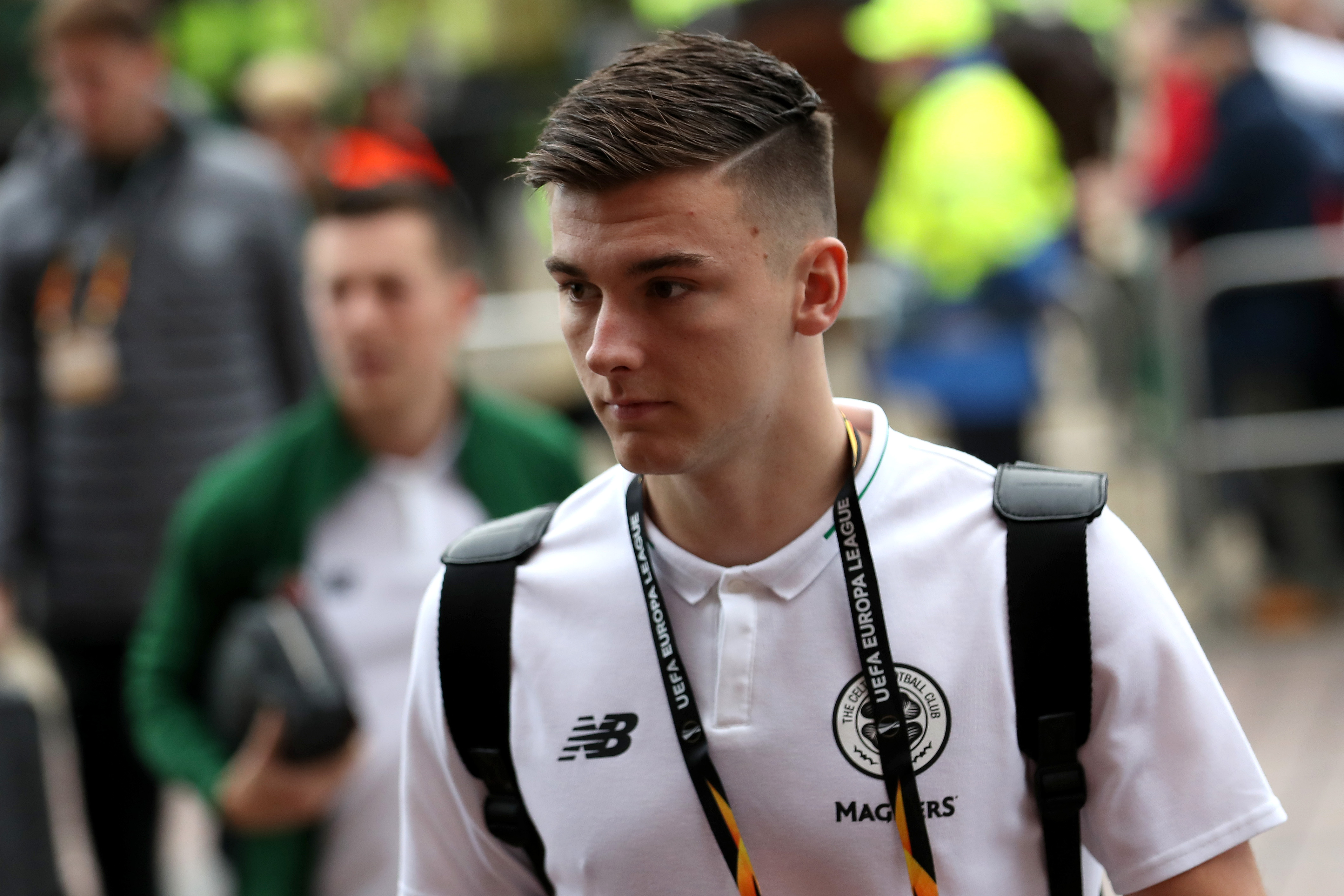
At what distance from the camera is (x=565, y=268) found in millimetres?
2170

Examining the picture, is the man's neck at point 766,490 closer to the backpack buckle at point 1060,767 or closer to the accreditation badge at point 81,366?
the backpack buckle at point 1060,767

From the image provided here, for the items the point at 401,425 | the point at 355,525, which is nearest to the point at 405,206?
the point at 401,425

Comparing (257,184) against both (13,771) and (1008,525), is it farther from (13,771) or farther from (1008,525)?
(1008,525)

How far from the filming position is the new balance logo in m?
2.25

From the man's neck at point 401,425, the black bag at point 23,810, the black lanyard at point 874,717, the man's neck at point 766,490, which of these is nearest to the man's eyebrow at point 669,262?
the man's neck at point 766,490

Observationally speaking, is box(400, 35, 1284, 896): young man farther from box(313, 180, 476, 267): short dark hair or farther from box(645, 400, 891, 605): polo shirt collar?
box(313, 180, 476, 267): short dark hair

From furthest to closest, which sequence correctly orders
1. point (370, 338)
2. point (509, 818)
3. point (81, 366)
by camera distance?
point (81, 366)
point (370, 338)
point (509, 818)

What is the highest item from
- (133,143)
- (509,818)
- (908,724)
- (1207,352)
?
(133,143)

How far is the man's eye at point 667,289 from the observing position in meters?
2.13

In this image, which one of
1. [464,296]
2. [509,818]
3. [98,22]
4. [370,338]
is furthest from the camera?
[98,22]

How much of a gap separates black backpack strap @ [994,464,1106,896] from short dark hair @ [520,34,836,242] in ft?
1.65

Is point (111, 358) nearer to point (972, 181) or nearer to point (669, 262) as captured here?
point (972, 181)

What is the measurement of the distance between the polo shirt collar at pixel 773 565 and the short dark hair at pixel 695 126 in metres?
0.34

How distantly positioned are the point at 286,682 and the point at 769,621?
63.2 inches
